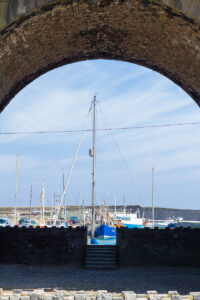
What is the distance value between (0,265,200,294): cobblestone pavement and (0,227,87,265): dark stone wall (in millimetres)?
510

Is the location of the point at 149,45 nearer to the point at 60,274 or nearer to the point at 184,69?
the point at 184,69

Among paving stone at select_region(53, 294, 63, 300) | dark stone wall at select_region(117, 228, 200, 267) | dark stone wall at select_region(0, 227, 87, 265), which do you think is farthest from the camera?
dark stone wall at select_region(0, 227, 87, 265)

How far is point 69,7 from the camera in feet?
21.9

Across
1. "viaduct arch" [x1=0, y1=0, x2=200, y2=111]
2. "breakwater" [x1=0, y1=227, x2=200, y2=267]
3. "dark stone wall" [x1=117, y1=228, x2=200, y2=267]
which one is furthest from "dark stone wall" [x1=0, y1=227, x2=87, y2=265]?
"viaduct arch" [x1=0, y1=0, x2=200, y2=111]

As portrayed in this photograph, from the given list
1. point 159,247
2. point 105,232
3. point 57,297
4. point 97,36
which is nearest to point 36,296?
point 57,297

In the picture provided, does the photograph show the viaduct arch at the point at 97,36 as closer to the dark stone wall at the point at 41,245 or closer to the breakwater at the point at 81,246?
the breakwater at the point at 81,246

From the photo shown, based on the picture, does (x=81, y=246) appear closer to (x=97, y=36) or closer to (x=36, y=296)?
(x=36, y=296)

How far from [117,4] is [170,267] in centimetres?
1143

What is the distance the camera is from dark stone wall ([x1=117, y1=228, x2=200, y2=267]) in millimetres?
16078

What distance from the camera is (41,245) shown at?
16.5 metres

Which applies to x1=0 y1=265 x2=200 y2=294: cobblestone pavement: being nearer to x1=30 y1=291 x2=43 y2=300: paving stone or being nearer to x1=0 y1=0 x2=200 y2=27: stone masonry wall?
x1=30 y1=291 x2=43 y2=300: paving stone

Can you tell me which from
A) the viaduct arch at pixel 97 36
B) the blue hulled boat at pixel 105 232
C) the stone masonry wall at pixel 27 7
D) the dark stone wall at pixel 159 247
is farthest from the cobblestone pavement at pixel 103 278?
the blue hulled boat at pixel 105 232

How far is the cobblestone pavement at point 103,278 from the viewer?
11281 millimetres

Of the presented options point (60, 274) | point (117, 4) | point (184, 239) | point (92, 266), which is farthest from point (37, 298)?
point (184, 239)
